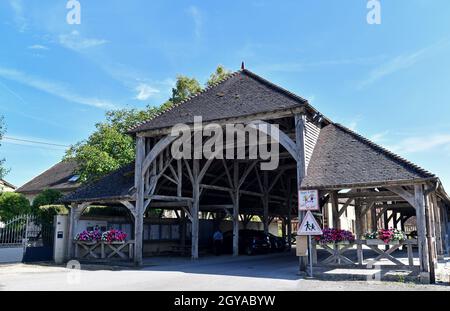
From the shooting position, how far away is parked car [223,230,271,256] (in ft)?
68.1

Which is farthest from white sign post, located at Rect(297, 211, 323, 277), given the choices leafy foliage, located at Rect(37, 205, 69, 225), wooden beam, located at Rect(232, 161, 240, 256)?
leafy foliage, located at Rect(37, 205, 69, 225)

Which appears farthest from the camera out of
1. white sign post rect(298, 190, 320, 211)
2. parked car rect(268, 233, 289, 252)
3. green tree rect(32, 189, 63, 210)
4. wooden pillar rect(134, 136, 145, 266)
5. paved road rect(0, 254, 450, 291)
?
parked car rect(268, 233, 289, 252)

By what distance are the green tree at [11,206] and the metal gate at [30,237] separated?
0.91 ft

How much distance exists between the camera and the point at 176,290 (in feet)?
28.9

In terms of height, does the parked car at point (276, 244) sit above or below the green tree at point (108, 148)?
below

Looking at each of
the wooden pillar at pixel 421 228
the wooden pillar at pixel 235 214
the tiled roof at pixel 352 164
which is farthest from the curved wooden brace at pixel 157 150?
the wooden pillar at pixel 421 228

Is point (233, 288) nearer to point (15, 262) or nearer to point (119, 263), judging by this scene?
point (119, 263)

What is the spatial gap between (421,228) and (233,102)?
7.58m

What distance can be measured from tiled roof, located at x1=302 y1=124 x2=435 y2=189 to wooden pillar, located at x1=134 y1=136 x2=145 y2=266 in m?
6.72

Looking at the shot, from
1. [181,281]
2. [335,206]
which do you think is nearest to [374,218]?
[335,206]

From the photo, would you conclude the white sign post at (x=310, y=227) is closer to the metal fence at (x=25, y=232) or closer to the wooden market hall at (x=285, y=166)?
the wooden market hall at (x=285, y=166)

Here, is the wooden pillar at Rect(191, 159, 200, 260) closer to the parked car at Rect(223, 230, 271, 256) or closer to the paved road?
the parked car at Rect(223, 230, 271, 256)

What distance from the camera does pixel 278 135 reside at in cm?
1351

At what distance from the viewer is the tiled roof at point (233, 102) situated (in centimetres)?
1378
